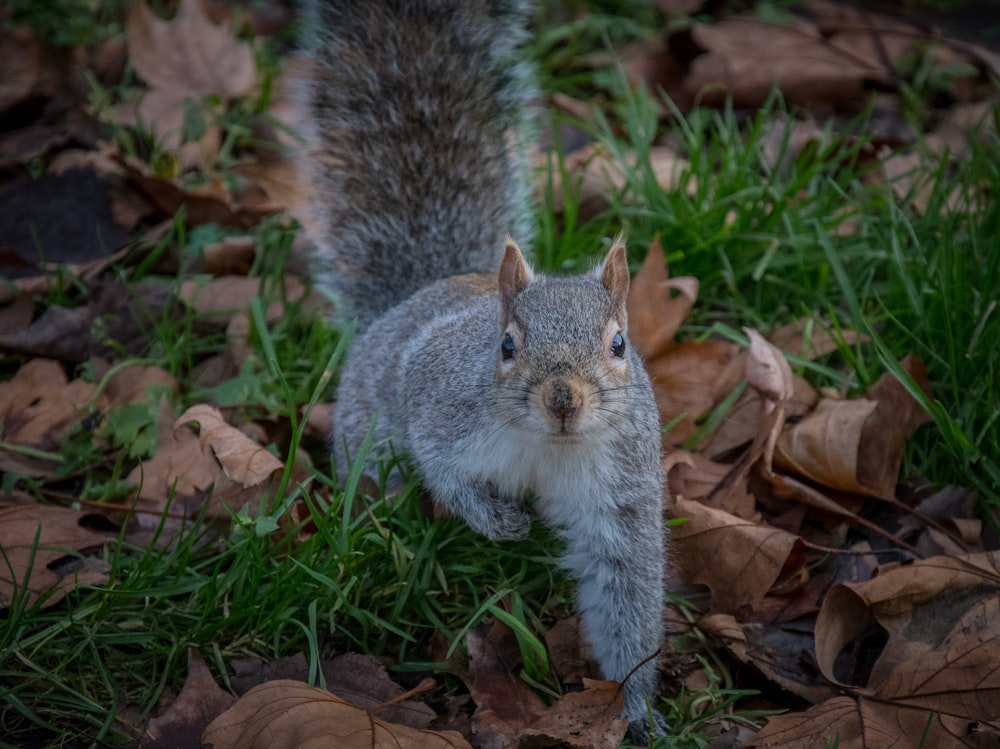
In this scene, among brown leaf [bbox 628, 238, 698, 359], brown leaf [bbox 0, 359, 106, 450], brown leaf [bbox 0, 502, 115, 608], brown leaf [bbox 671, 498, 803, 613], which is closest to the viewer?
brown leaf [bbox 0, 502, 115, 608]

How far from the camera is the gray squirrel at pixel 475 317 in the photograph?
2012 millimetres

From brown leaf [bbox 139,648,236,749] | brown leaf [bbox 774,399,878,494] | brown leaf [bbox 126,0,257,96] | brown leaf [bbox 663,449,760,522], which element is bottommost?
brown leaf [bbox 139,648,236,749]

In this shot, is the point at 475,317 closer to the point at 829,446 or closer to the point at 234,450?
the point at 234,450

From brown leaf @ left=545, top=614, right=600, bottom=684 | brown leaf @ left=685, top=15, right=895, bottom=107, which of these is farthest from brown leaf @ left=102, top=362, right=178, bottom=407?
brown leaf @ left=685, top=15, right=895, bottom=107

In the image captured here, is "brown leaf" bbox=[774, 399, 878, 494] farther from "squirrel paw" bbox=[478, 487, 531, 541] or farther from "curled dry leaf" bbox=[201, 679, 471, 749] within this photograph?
"curled dry leaf" bbox=[201, 679, 471, 749]

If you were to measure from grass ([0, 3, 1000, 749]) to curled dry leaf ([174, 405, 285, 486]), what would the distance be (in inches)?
3.9

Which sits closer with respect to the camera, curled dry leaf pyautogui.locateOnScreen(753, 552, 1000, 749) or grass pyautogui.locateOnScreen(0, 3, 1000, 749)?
curled dry leaf pyautogui.locateOnScreen(753, 552, 1000, 749)

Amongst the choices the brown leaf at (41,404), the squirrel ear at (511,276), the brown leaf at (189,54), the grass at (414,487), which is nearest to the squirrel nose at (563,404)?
the squirrel ear at (511,276)

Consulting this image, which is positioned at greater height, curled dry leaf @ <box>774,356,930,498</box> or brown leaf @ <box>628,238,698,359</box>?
brown leaf @ <box>628,238,698,359</box>

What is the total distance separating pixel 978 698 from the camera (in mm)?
1961

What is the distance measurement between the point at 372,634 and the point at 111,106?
2312mm

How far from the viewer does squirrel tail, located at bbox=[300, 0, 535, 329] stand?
281 centimetres

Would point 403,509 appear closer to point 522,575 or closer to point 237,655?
point 522,575

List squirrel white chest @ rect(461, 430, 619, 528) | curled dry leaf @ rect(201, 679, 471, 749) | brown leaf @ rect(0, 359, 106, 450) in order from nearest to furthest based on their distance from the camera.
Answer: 1. curled dry leaf @ rect(201, 679, 471, 749)
2. squirrel white chest @ rect(461, 430, 619, 528)
3. brown leaf @ rect(0, 359, 106, 450)
